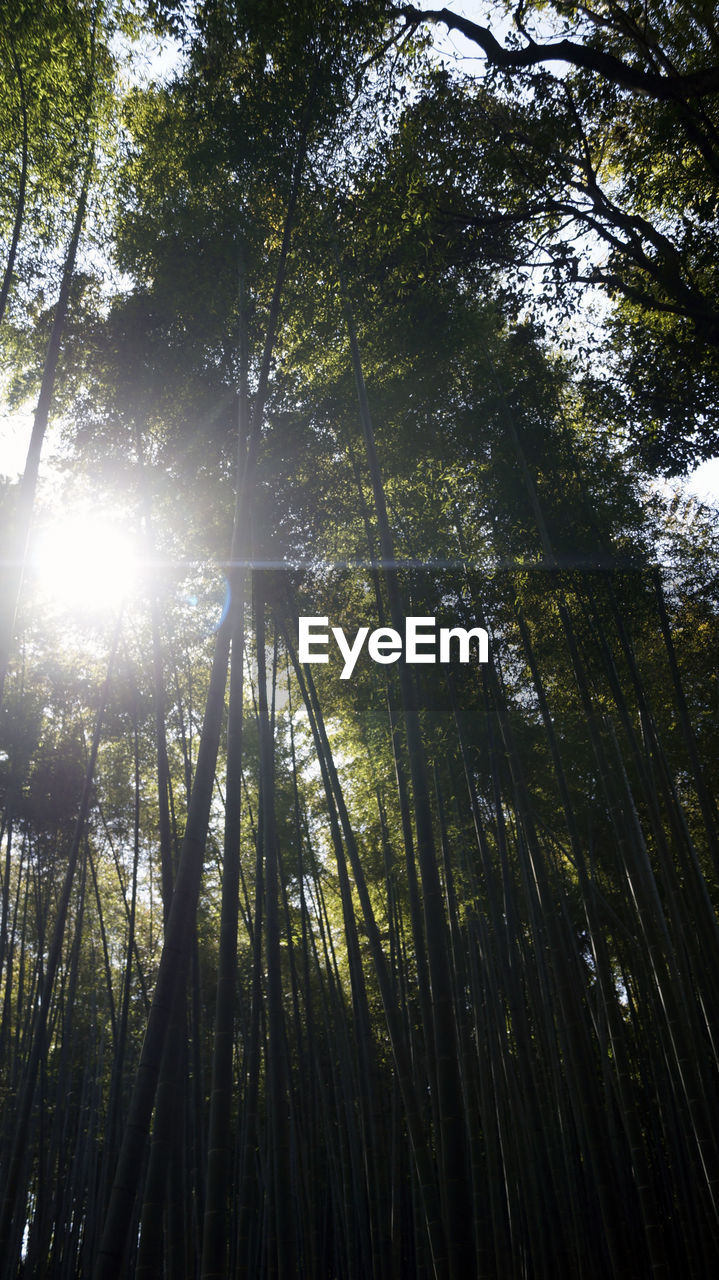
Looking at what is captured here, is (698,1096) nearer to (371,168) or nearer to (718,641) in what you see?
(718,641)

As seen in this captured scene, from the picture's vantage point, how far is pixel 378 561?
597cm

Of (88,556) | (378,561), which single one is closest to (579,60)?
(378,561)

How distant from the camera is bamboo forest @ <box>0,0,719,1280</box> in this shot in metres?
3.72

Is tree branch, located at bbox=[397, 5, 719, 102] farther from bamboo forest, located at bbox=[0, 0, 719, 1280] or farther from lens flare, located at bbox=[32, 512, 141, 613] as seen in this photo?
lens flare, located at bbox=[32, 512, 141, 613]

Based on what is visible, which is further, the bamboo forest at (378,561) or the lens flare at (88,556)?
the lens flare at (88,556)

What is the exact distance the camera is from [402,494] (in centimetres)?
610

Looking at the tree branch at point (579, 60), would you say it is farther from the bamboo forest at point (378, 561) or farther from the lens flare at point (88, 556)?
the lens flare at point (88, 556)

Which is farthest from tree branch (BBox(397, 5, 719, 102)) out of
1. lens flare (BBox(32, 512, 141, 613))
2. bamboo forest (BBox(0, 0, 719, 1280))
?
lens flare (BBox(32, 512, 141, 613))

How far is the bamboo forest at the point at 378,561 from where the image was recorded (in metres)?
3.72

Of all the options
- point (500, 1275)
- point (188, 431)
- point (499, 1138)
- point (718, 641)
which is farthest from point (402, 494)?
point (500, 1275)

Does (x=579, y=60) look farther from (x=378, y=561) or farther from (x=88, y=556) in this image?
(x=88, y=556)

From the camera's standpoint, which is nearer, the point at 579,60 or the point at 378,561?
the point at 579,60

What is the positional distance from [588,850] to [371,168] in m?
6.04

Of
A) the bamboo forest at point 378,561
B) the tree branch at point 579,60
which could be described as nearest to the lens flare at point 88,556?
the bamboo forest at point 378,561
